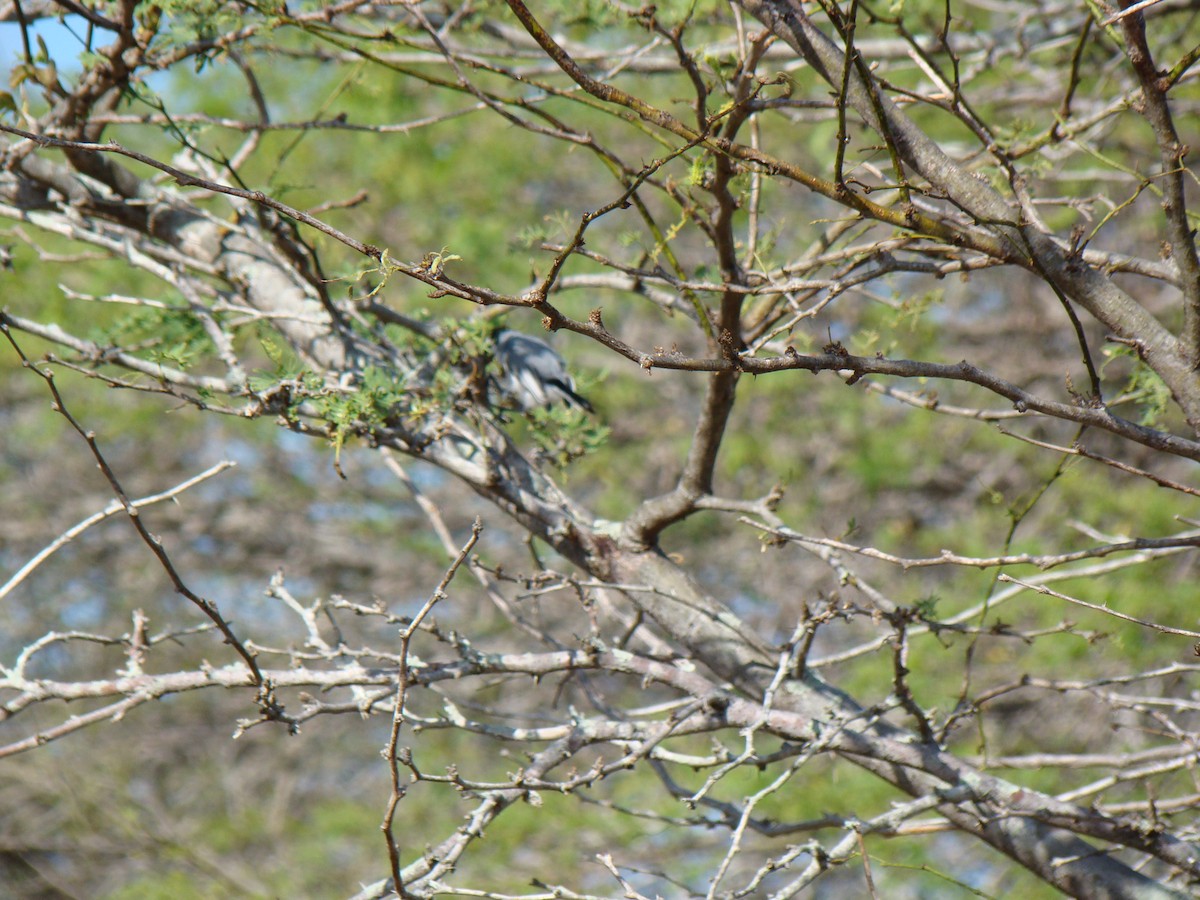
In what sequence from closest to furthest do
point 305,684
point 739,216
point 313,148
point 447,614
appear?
1. point 305,684
2. point 739,216
3. point 447,614
4. point 313,148

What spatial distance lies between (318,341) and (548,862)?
4.99 metres

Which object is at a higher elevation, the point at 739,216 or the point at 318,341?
the point at 739,216

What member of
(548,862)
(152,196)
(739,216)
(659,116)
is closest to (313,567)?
(548,862)

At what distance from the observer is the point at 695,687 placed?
2111 millimetres

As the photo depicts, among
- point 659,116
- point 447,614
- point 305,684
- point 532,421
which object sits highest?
point 447,614

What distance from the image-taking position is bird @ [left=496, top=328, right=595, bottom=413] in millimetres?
2525

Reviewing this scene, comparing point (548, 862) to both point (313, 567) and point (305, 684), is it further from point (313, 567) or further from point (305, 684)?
point (305, 684)

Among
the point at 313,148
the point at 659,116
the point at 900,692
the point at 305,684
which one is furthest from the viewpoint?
the point at 313,148

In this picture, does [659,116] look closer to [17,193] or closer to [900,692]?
[900,692]

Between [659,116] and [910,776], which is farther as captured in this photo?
[910,776]

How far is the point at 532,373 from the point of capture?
263 centimetres

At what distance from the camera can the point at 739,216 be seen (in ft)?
18.3

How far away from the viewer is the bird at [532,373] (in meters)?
2.53

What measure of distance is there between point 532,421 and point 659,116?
3.27 feet
